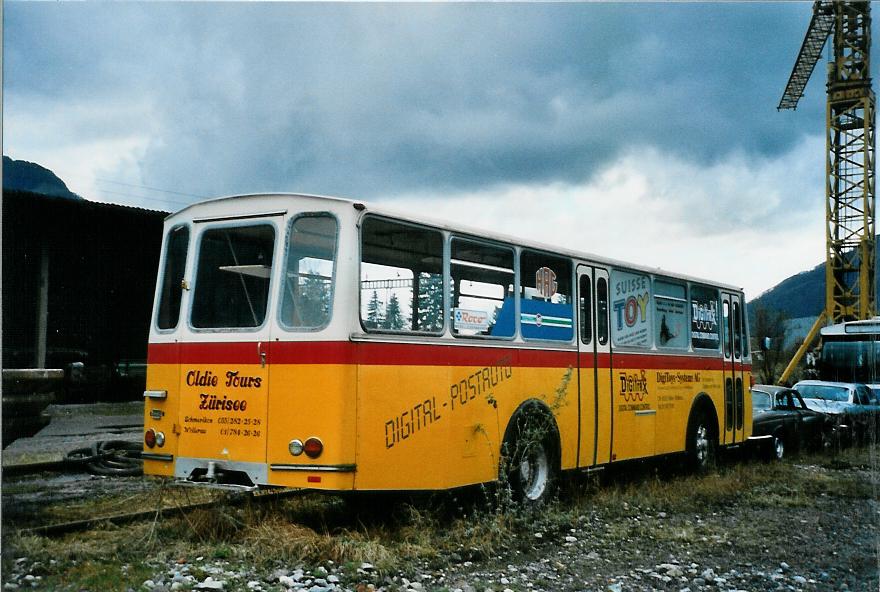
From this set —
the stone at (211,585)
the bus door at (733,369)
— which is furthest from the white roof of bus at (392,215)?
the bus door at (733,369)

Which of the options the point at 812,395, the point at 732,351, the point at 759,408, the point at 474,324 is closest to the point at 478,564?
the point at 474,324

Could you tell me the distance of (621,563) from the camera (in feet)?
23.6

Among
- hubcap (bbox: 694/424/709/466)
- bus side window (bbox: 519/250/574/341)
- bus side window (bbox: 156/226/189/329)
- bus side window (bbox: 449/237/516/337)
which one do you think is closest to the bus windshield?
hubcap (bbox: 694/424/709/466)

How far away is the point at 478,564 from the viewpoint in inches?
276

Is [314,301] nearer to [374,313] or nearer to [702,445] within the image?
[374,313]

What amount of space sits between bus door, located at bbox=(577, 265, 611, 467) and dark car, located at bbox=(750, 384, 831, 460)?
5448mm

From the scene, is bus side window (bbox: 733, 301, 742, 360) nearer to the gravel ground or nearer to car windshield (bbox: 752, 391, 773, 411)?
car windshield (bbox: 752, 391, 773, 411)

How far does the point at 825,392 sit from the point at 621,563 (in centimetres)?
1279

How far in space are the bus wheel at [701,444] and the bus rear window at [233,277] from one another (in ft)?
24.5

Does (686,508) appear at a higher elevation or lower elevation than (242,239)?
lower

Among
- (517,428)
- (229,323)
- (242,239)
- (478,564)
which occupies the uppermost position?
(242,239)

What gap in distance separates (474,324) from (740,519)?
12.0ft

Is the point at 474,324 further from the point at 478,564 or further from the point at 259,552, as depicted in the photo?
the point at 259,552

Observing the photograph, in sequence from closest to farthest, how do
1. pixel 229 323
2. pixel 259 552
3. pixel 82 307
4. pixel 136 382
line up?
1. pixel 259 552
2. pixel 229 323
3. pixel 82 307
4. pixel 136 382
